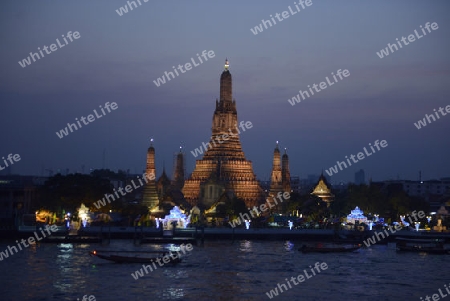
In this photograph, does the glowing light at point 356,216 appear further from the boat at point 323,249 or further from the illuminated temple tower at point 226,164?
the boat at point 323,249

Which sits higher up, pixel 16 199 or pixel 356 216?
pixel 16 199

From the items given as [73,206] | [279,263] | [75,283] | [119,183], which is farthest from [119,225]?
[119,183]

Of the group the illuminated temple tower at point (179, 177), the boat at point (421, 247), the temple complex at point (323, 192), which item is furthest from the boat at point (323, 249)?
the illuminated temple tower at point (179, 177)

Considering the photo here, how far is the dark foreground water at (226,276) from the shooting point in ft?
167

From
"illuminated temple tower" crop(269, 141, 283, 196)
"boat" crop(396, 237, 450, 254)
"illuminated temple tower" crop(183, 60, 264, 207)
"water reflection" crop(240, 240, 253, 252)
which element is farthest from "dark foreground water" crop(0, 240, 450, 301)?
"illuminated temple tower" crop(269, 141, 283, 196)

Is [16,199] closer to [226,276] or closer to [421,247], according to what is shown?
[421,247]

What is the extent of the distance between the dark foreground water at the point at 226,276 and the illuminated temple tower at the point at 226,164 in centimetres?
3753

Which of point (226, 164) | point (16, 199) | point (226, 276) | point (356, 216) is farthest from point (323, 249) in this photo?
point (16, 199)

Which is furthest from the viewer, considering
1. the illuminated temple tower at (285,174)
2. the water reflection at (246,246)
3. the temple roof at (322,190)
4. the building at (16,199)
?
the illuminated temple tower at (285,174)

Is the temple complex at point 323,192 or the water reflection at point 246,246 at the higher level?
the temple complex at point 323,192

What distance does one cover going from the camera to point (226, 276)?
191 ft

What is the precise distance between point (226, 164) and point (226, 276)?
57.3m

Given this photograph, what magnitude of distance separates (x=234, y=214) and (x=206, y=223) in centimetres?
420

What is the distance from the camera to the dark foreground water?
167 feet
